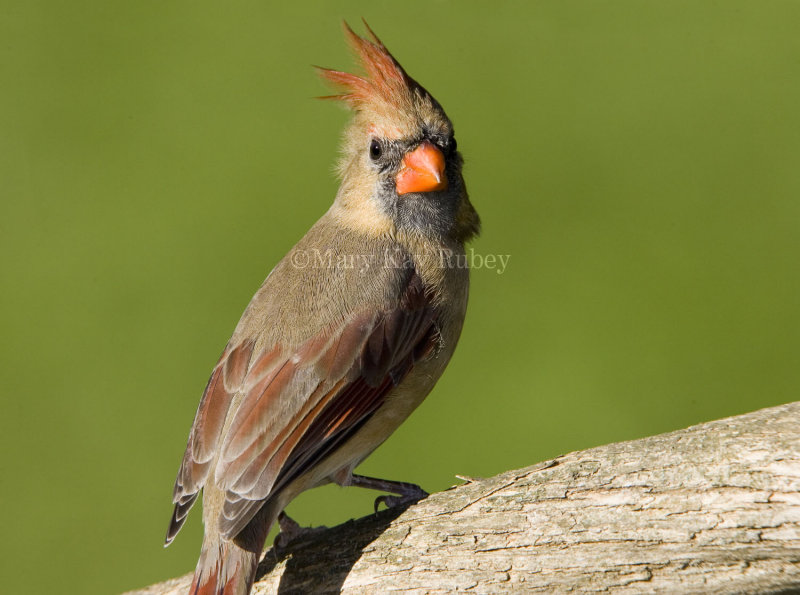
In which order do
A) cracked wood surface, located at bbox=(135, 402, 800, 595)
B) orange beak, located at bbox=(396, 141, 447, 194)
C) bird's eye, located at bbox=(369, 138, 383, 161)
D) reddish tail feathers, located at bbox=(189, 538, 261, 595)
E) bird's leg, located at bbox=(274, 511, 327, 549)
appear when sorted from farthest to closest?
bird's eye, located at bbox=(369, 138, 383, 161), orange beak, located at bbox=(396, 141, 447, 194), bird's leg, located at bbox=(274, 511, 327, 549), reddish tail feathers, located at bbox=(189, 538, 261, 595), cracked wood surface, located at bbox=(135, 402, 800, 595)

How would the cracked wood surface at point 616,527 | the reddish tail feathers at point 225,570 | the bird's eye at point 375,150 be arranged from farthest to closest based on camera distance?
the bird's eye at point 375,150 < the reddish tail feathers at point 225,570 < the cracked wood surface at point 616,527

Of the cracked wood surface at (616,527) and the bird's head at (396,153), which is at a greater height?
the bird's head at (396,153)

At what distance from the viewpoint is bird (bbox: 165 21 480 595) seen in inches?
101

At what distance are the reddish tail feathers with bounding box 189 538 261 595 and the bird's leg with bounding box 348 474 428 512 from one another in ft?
1.60

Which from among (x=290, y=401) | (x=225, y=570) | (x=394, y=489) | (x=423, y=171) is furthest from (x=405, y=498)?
(x=423, y=171)

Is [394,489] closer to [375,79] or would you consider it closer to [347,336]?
[347,336]

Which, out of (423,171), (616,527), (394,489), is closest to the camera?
(616,527)

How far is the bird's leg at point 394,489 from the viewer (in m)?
2.80

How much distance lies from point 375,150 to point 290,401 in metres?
1.03

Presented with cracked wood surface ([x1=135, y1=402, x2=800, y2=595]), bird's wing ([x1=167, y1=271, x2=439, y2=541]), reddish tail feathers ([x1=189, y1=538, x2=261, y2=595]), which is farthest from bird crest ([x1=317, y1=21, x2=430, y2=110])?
reddish tail feathers ([x1=189, y1=538, x2=261, y2=595])

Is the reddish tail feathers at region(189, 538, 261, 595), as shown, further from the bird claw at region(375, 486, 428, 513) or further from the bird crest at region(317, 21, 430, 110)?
the bird crest at region(317, 21, 430, 110)

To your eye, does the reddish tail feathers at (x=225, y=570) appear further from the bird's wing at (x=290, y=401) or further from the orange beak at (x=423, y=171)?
the orange beak at (x=423, y=171)

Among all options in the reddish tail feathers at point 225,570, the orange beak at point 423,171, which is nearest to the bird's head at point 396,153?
the orange beak at point 423,171

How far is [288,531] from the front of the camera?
2.87m
